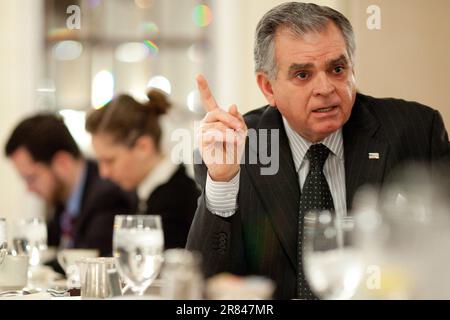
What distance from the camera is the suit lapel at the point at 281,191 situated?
1.71 m

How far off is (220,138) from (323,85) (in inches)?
13.0

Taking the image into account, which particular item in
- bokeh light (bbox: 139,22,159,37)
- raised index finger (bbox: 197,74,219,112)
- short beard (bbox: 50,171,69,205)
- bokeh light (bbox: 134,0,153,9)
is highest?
bokeh light (bbox: 134,0,153,9)

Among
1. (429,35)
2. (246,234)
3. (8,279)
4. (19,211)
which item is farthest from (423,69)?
(19,211)

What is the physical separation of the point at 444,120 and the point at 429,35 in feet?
0.77

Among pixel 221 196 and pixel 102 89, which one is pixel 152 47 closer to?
pixel 102 89

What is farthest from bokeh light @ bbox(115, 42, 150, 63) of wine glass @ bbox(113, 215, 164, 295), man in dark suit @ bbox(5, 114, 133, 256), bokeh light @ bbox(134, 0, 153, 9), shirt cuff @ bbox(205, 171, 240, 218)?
wine glass @ bbox(113, 215, 164, 295)

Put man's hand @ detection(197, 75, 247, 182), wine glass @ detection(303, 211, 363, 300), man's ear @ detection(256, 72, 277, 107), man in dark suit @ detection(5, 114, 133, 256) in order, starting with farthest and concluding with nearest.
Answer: man in dark suit @ detection(5, 114, 133, 256), man's ear @ detection(256, 72, 277, 107), man's hand @ detection(197, 75, 247, 182), wine glass @ detection(303, 211, 363, 300)

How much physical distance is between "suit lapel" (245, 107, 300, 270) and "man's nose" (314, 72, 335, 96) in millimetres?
146

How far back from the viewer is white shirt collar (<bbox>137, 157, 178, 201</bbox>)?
2151mm

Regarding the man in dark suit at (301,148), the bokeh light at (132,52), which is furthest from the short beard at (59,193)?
the man in dark suit at (301,148)

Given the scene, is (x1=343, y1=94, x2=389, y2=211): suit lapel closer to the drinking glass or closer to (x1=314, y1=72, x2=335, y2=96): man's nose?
(x1=314, y1=72, x2=335, y2=96): man's nose

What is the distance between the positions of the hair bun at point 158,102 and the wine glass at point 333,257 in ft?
4.15

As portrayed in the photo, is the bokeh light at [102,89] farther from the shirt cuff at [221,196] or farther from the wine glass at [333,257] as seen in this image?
the wine glass at [333,257]
